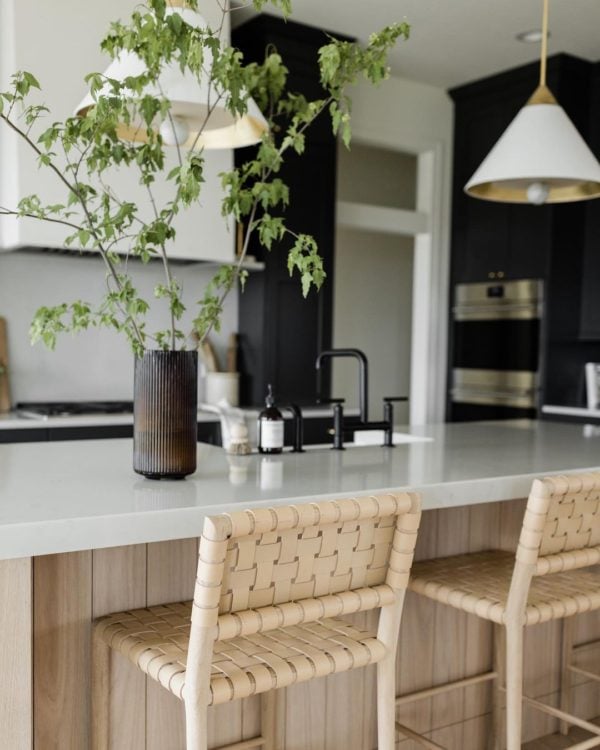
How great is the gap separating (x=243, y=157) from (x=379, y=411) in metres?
2.95

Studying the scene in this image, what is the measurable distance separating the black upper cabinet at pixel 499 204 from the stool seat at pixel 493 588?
312cm

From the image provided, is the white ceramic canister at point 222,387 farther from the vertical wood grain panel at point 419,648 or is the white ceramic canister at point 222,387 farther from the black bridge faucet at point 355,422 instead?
the vertical wood grain panel at point 419,648

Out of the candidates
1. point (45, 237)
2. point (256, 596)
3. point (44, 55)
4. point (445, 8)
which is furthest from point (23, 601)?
point (445, 8)

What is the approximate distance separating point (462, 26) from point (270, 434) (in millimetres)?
3004

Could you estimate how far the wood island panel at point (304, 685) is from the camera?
1634 millimetres

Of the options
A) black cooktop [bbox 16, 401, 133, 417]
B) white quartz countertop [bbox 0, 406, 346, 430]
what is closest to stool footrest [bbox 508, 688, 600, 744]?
white quartz countertop [bbox 0, 406, 346, 430]

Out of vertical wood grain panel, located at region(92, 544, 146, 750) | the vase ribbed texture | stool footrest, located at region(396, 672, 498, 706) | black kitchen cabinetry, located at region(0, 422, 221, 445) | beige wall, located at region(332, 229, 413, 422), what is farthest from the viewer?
beige wall, located at region(332, 229, 413, 422)

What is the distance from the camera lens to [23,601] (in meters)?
1.44

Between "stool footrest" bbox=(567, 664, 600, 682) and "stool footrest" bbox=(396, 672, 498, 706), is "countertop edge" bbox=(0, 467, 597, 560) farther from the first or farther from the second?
"stool footrest" bbox=(567, 664, 600, 682)

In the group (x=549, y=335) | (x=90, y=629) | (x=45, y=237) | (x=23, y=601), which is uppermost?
(x=45, y=237)

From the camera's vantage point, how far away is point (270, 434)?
2.32 metres

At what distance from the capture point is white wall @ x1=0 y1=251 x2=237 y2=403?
4133 millimetres

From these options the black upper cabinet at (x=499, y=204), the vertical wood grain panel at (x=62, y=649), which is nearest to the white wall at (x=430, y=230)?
the black upper cabinet at (x=499, y=204)

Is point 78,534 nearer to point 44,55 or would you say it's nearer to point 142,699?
point 142,699
